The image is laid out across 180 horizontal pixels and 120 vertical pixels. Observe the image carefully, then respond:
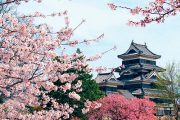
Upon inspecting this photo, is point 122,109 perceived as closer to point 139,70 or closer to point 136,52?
point 139,70

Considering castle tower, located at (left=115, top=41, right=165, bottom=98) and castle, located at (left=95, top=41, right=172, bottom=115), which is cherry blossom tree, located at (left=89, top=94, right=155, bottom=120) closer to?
castle, located at (left=95, top=41, right=172, bottom=115)

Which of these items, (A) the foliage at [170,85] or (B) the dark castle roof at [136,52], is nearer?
(A) the foliage at [170,85]

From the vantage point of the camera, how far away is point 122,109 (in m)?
36.2

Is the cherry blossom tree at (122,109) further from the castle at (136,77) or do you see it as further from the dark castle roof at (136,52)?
the dark castle roof at (136,52)

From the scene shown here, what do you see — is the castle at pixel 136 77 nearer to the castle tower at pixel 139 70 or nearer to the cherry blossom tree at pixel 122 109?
the castle tower at pixel 139 70

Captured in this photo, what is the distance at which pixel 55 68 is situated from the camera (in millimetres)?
6965

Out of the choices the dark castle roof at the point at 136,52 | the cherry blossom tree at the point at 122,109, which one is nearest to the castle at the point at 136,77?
the dark castle roof at the point at 136,52

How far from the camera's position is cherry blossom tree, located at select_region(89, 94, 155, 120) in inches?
1382

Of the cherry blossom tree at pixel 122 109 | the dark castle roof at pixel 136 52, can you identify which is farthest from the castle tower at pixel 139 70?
the cherry blossom tree at pixel 122 109

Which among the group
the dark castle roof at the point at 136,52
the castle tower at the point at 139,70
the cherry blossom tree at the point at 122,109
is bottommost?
the cherry blossom tree at the point at 122,109

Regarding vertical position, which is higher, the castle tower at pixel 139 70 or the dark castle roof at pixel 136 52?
the dark castle roof at pixel 136 52

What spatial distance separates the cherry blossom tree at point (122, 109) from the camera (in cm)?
3509

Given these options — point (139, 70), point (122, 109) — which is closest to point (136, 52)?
point (139, 70)

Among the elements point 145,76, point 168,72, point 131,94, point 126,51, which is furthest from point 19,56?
point 126,51
